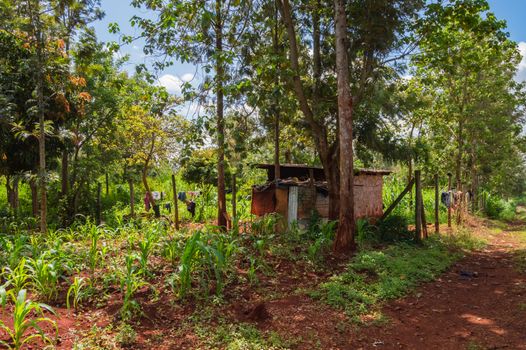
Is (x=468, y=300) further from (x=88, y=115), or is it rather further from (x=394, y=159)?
(x=88, y=115)

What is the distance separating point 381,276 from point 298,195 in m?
3.96

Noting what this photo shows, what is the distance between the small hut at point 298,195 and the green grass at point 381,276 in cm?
237

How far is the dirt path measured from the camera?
14.8 feet

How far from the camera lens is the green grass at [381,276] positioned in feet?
18.2

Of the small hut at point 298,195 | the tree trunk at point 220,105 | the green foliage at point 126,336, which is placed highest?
the tree trunk at point 220,105

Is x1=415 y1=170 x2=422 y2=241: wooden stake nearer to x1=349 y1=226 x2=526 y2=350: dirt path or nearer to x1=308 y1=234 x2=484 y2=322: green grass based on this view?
x1=308 y1=234 x2=484 y2=322: green grass

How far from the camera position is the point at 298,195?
10.3 meters

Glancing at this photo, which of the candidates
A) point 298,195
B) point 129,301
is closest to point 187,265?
point 129,301

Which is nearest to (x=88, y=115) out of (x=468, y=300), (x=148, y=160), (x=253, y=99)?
(x=148, y=160)

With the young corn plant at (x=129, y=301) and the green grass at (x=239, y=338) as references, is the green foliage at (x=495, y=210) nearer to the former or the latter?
A: the green grass at (x=239, y=338)

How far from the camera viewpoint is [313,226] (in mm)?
9477

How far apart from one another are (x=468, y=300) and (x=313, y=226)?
12.9ft

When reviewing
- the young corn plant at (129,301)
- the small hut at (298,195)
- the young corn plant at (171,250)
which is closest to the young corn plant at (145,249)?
the young corn plant at (171,250)

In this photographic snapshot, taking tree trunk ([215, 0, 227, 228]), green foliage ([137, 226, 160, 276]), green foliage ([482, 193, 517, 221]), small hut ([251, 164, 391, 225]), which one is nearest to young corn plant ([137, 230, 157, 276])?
green foliage ([137, 226, 160, 276])
